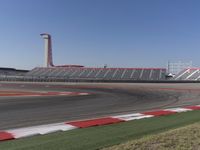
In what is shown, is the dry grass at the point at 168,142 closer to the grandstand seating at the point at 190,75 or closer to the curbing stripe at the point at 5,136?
the curbing stripe at the point at 5,136

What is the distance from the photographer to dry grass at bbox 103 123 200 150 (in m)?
4.96

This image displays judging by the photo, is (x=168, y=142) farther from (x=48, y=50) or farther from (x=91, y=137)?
(x=48, y=50)

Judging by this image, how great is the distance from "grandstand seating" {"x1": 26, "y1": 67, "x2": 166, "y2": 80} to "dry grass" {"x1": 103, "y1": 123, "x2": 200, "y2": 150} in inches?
2597

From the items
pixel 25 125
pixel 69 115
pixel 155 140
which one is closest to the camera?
pixel 155 140

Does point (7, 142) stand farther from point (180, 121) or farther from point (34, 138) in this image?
point (180, 121)

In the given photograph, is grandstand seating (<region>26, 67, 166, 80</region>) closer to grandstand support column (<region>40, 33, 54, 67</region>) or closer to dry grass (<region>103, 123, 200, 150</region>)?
grandstand support column (<region>40, 33, 54, 67</region>)

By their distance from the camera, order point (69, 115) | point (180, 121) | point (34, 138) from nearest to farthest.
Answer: point (34, 138)
point (180, 121)
point (69, 115)

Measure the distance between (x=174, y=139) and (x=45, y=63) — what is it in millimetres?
98643

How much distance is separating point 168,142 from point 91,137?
1.58 metres

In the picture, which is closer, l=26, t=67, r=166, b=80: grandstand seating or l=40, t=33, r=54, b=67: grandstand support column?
l=26, t=67, r=166, b=80: grandstand seating

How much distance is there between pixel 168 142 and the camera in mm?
5297

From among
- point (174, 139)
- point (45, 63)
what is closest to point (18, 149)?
point (174, 139)

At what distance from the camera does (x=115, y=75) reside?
79.1 metres

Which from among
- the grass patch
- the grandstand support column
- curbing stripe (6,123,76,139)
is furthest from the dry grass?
the grandstand support column
